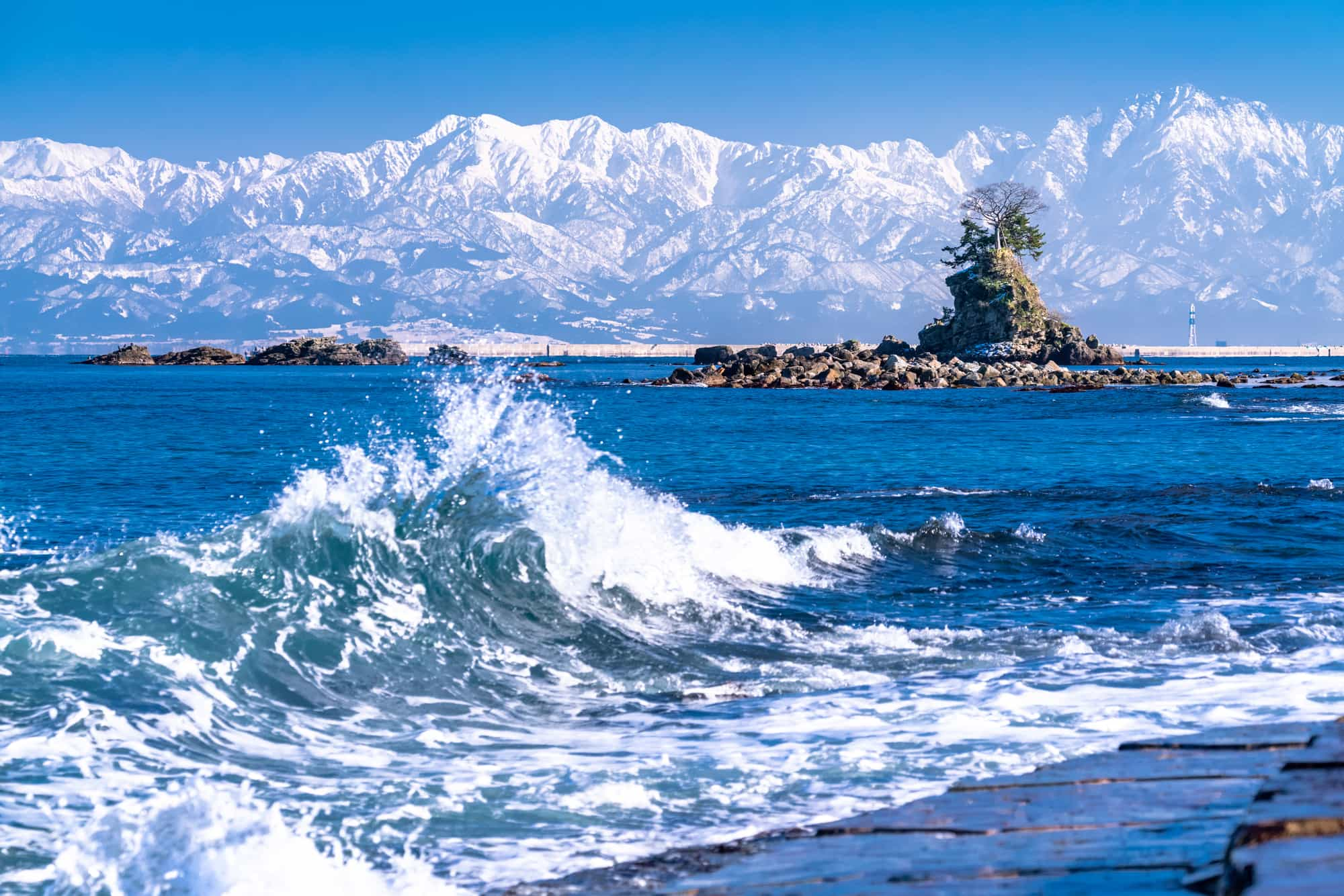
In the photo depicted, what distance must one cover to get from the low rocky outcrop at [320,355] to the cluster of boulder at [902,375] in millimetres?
98860

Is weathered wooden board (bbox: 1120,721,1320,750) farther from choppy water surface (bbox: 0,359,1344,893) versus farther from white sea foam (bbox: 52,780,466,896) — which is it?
white sea foam (bbox: 52,780,466,896)

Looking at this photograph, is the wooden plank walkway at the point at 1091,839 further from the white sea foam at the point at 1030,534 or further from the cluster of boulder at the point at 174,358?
the cluster of boulder at the point at 174,358

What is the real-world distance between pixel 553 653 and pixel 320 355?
180514 millimetres

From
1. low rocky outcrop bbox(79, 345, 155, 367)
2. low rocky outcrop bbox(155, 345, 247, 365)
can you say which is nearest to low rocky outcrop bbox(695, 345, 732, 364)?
low rocky outcrop bbox(155, 345, 247, 365)

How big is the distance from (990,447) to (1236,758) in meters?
30.4

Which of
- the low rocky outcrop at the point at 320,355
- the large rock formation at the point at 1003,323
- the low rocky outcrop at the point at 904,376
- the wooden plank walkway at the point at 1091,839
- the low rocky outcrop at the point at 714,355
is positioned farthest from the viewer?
the low rocky outcrop at the point at 320,355

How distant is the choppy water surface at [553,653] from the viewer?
23.2ft

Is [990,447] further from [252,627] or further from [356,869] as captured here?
[356,869]

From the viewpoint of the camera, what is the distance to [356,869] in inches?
251

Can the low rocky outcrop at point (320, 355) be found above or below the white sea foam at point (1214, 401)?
above

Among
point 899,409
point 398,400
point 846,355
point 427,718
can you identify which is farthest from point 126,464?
point 846,355

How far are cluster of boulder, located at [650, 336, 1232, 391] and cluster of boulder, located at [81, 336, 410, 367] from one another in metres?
99.7

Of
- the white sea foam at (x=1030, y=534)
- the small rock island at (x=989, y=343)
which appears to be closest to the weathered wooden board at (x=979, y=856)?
the white sea foam at (x=1030, y=534)

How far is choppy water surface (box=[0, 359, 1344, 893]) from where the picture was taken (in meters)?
7.08
